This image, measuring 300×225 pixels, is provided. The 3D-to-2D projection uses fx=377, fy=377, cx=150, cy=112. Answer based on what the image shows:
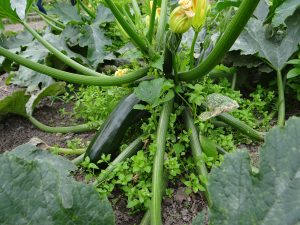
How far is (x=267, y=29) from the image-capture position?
1955mm

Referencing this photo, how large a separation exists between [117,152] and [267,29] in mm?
1003

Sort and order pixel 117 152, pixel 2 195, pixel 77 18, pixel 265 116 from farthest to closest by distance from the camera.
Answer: pixel 77 18 → pixel 265 116 → pixel 117 152 → pixel 2 195

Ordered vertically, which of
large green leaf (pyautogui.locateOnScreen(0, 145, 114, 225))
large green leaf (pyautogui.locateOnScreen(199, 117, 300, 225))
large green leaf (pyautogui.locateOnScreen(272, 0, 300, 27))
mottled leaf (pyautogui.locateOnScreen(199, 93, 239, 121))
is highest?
large green leaf (pyautogui.locateOnScreen(272, 0, 300, 27))

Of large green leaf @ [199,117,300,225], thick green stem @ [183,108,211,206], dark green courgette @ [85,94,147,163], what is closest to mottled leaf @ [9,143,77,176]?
dark green courgette @ [85,94,147,163]

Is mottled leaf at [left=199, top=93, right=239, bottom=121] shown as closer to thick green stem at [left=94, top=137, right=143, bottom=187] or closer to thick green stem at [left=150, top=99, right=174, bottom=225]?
thick green stem at [left=150, top=99, right=174, bottom=225]

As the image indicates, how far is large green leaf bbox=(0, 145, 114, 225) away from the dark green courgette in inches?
36.4

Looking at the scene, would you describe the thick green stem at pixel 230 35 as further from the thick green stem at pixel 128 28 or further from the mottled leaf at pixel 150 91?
the thick green stem at pixel 128 28

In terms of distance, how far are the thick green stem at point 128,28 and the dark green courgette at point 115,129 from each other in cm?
24

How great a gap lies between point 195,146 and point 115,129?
363 mm

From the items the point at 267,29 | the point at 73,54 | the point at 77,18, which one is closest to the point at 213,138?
the point at 267,29

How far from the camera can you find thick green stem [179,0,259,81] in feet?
3.67

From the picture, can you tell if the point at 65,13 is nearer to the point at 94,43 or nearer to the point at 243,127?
the point at 94,43

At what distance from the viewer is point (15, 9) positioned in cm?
170

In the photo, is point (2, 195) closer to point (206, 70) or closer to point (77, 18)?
point (206, 70)
